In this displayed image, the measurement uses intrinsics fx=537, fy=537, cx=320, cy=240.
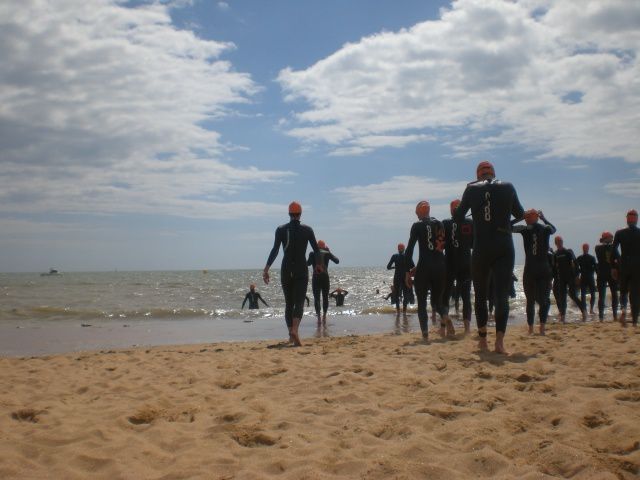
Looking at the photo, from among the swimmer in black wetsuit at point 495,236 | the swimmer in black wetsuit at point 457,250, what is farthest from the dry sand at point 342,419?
the swimmer in black wetsuit at point 457,250

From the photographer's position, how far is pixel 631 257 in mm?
9242

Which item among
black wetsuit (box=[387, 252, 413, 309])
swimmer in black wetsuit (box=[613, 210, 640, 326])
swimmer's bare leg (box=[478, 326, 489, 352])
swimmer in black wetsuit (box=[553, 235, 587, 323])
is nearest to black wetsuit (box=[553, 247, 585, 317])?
swimmer in black wetsuit (box=[553, 235, 587, 323])

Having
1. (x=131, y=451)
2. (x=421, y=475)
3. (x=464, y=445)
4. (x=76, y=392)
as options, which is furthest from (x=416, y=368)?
(x=76, y=392)

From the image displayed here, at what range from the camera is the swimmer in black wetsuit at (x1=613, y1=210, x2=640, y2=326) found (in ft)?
30.1

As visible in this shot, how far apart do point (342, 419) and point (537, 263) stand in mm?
6041

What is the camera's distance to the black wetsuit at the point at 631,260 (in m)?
9.16

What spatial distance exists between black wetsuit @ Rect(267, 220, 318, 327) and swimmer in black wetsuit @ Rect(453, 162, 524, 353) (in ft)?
9.36

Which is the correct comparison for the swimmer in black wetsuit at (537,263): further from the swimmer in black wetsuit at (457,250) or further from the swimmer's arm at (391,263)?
the swimmer's arm at (391,263)

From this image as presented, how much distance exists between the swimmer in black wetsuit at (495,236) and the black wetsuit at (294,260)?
9.36ft

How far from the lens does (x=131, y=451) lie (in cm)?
331

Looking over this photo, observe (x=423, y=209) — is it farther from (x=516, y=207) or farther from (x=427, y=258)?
(x=516, y=207)

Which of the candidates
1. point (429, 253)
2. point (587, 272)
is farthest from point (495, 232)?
point (587, 272)

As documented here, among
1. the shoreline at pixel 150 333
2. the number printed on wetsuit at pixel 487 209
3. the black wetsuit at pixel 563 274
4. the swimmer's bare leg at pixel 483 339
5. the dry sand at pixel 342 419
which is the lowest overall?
the shoreline at pixel 150 333

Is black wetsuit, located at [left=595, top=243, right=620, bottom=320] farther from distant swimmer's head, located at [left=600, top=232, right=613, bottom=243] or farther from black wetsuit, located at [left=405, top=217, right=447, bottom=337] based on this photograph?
black wetsuit, located at [left=405, top=217, right=447, bottom=337]
